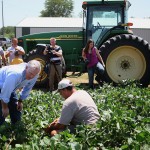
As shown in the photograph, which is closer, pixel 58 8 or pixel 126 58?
pixel 126 58

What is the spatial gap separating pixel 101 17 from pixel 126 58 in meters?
1.37

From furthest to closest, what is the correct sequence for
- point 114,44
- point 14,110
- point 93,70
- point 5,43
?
1. point 5,43
2. point 114,44
3. point 93,70
4. point 14,110

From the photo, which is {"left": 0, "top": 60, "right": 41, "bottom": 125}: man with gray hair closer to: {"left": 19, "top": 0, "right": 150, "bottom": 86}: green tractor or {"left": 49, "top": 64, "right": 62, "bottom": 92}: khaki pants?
{"left": 49, "top": 64, "right": 62, "bottom": 92}: khaki pants

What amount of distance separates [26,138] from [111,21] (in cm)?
648

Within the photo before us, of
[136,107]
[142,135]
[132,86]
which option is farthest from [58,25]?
[142,135]

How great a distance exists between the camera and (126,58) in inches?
416

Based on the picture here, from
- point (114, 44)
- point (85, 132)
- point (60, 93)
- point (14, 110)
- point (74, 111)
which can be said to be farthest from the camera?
point (114, 44)

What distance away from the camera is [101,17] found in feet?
34.9

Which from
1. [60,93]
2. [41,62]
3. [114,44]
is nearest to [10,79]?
[60,93]

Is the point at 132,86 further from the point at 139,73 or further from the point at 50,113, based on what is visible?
the point at 50,113

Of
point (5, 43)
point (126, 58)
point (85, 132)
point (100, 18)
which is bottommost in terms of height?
point (85, 132)

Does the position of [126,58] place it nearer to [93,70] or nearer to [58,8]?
[93,70]

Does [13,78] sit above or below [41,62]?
above

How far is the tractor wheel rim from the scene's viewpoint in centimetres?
1044
